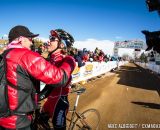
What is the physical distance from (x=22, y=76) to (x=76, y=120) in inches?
101

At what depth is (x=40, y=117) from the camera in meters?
4.86

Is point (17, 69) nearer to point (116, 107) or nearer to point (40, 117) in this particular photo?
point (40, 117)

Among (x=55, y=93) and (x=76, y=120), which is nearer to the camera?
(x=55, y=93)

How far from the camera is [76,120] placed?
17.9ft

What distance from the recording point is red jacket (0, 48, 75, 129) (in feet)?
10.0

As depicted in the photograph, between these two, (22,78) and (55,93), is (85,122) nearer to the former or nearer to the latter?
(55,93)

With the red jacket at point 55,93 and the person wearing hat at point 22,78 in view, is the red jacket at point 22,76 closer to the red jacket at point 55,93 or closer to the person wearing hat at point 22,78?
the person wearing hat at point 22,78

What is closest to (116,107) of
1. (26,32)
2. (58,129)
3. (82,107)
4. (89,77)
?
(82,107)

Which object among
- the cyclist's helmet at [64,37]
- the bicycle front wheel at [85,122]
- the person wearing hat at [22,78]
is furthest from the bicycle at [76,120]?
the person wearing hat at [22,78]

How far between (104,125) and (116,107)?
3103 millimetres

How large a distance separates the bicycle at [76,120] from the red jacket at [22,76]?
1.47 metres

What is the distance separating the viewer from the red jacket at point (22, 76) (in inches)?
121

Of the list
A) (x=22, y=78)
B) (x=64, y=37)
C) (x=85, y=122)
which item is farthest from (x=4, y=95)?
(x=85, y=122)

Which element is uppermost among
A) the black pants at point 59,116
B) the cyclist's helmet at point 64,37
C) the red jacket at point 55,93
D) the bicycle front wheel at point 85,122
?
the cyclist's helmet at point 64,37
